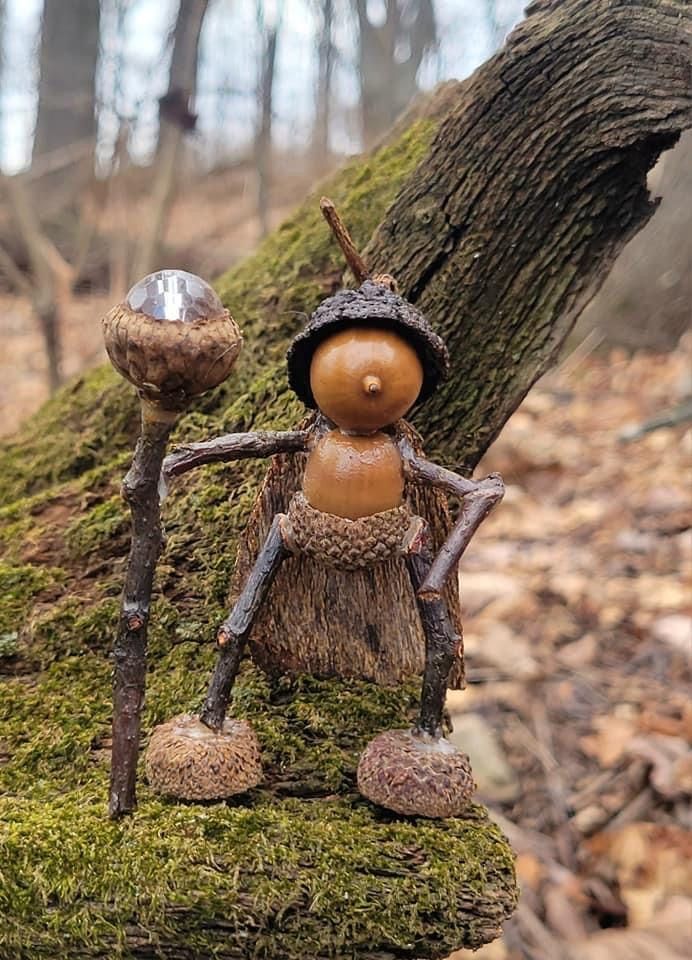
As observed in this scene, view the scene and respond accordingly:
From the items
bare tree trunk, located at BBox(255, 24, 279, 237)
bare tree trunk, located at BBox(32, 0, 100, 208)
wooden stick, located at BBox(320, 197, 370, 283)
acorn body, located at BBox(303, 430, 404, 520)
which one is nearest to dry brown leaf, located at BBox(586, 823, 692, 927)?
acorn body, located at BBox(303, 430, 404, 520)

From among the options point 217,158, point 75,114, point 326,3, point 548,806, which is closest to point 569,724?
point 548,806

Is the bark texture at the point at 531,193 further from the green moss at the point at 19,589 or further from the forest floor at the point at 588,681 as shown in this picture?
the forest floor at the point at 588,681

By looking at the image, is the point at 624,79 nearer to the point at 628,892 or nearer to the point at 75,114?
the point at 628,892

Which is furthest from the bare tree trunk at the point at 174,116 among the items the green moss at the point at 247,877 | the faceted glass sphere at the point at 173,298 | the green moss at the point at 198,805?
the green moss at the point at 247,877

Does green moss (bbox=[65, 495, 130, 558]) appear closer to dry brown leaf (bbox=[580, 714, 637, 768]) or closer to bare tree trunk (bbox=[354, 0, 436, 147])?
dry brown leaf (bbox=[580, 714, 637, 768])

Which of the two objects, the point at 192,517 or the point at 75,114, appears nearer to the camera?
the point at 192,517
